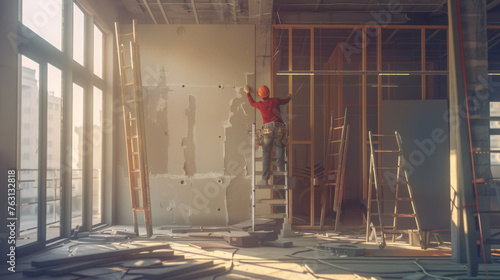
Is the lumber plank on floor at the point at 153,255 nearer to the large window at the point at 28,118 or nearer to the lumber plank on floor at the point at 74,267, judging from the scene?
the lumber plank on floor at the point at 74,267

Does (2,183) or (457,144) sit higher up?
(457,144)

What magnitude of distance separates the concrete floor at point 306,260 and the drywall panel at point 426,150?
1.34m

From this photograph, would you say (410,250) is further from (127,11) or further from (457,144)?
(127,11)

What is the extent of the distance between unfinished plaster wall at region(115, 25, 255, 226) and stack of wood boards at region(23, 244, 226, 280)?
342 cm

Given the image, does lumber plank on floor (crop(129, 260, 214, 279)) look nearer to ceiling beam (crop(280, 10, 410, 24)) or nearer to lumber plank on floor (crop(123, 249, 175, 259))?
lumber plank on floor (crop(123, 249, 175, 259))

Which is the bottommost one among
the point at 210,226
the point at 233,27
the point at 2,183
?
the point at 210,226

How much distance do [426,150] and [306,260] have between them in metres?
Answer: 4.04

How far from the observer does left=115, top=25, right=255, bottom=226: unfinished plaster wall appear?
29.0ft

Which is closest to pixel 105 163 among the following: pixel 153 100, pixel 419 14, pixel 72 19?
pixel 153 100

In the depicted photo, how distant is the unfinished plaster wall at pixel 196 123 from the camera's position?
8844 millimetres

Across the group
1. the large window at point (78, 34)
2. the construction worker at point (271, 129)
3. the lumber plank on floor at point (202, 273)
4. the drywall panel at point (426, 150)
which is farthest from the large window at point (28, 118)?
the drywall panel at point (426, 150)

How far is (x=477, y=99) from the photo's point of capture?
17.3ft

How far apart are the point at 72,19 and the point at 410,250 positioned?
5963 mm

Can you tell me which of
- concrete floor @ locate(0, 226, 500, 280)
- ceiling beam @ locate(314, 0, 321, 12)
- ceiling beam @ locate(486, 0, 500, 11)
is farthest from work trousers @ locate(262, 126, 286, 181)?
ceiling beam @ locate(486, 0, 500, 11)
